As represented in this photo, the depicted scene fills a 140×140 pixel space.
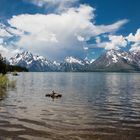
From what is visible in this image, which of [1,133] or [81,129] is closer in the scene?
[1,133]

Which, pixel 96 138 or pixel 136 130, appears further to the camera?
pixel 136 130

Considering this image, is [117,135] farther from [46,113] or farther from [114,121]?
[46,113]

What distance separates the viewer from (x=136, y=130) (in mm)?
25078

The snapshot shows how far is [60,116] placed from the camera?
104ft

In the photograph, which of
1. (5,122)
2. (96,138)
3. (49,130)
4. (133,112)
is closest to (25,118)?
(5,122)

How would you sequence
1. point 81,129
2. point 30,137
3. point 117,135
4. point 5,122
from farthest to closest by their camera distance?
1. point 5,122
2. point 81,129
3. point 117,135
4. point 30,137

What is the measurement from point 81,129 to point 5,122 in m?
7.75

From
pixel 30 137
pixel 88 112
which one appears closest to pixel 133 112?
pixel 88 112

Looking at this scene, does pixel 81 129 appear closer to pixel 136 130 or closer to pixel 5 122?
pixel 136 130

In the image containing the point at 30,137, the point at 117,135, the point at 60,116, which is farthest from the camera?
the point at 60,116

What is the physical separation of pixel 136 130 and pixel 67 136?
708 centimetres

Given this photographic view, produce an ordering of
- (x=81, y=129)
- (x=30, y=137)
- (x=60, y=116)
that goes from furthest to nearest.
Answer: (x=60, y=116), (x=81, y=129), (x=30, y=137)

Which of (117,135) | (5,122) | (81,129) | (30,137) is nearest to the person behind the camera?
(30,137)

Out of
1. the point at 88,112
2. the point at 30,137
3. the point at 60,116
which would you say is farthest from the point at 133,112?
the point at 30,137
